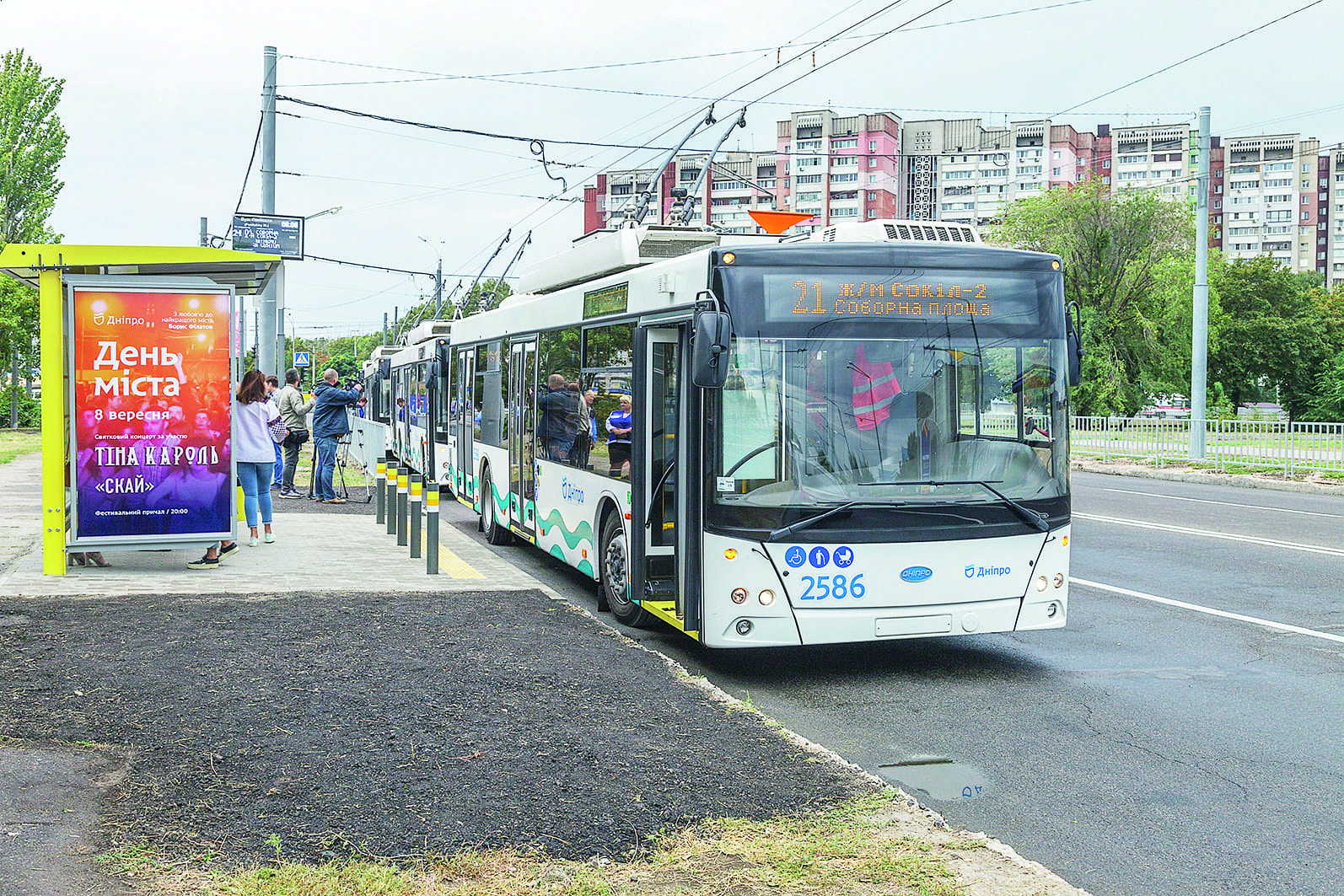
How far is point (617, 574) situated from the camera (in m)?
9.62

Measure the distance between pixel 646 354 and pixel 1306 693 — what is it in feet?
14.9

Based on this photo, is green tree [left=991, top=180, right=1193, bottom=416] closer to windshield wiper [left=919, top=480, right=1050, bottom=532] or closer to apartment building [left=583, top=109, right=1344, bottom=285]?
windshield wiper [left=919, top=480, right=1050, bottom=532]

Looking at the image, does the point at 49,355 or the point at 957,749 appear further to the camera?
the point at 49,355

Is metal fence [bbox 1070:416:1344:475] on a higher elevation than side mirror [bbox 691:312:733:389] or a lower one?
lower

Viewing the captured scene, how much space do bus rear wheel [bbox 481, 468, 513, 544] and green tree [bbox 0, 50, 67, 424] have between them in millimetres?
36739

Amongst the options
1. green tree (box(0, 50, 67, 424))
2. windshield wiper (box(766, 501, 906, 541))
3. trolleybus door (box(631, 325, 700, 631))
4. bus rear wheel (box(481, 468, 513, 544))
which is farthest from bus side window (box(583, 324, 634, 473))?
green tree (box(0, 50, 67, 424))

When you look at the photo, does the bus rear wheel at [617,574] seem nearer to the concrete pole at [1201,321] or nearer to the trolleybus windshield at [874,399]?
the trolleybus windshield at [874,399]

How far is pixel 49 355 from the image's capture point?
10.3 meters

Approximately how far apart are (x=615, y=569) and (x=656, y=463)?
1.30m

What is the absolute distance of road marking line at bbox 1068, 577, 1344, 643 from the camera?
912 cm

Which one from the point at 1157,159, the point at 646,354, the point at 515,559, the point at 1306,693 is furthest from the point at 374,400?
the point at 1157,159

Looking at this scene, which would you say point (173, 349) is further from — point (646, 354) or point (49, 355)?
point (646, 354)

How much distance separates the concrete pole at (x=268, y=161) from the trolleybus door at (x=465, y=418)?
19.3 feet

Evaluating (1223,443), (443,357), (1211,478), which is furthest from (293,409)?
(1223,443)
